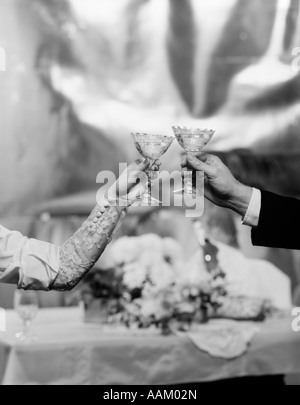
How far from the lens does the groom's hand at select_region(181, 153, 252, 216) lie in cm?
241

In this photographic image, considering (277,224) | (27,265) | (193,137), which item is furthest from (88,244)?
(277,224)

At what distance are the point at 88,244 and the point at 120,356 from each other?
Result: 30.4 inches

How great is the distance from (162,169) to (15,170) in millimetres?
680

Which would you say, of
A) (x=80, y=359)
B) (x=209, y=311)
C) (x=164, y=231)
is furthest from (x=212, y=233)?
(x=80, y=359)

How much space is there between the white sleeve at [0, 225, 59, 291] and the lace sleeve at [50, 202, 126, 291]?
27 millimetres

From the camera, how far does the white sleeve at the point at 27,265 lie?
2283 millimetres

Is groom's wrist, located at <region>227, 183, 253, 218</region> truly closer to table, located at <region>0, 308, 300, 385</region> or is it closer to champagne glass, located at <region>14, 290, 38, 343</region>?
table, located at <region>0, 308, 300, 385</region>

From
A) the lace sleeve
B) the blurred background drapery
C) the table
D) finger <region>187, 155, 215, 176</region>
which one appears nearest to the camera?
the lace sleeve

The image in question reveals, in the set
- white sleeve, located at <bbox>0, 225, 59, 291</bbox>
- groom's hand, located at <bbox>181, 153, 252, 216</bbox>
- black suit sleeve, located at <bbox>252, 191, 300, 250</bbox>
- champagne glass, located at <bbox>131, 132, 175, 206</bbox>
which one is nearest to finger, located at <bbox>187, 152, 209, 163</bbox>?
groom's hand, located at <bbox>181, 153, 252, 216</bbox>

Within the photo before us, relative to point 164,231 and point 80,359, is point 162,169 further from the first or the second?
point 80,359

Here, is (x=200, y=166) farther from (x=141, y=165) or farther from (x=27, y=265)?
(x=27, y=265)

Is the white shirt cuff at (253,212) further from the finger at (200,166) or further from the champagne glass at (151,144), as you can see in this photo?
the champagne glass at (151,144)

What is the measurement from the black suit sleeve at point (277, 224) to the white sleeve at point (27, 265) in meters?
0.64

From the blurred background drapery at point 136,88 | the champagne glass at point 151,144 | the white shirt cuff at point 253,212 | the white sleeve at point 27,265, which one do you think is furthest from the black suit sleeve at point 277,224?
the blurred background drapery at point 136,88
